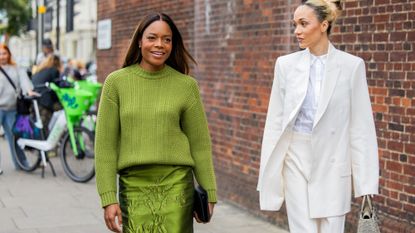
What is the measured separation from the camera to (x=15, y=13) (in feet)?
151

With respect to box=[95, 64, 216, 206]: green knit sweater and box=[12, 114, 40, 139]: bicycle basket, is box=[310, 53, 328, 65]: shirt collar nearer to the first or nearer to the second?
box=[95, 64, 216, 206]: green knit sweater

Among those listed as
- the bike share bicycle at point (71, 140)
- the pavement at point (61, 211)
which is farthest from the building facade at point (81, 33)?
the pavement at point (61, 211)

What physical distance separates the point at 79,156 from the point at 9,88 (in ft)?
5.41

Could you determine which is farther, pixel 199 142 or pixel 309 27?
pixel 309 27

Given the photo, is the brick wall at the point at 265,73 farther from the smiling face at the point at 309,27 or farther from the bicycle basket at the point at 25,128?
the bicycle basket at the point at 25,128

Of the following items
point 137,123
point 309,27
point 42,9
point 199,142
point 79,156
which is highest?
point 42,9

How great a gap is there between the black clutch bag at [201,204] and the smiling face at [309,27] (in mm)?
988

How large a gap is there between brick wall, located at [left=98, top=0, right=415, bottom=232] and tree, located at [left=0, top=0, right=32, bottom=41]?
113 feet

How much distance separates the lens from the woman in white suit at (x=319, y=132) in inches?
173

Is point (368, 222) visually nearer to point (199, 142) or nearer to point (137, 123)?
point (199, 142)

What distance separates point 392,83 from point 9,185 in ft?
19.1

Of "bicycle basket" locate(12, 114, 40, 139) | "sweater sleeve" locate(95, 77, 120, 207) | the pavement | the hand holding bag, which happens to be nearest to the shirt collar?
the hand holding bag

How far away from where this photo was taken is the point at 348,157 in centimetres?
447

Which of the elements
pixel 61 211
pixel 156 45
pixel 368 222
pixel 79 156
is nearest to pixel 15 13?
pixel 79 156
